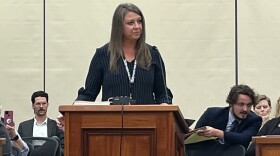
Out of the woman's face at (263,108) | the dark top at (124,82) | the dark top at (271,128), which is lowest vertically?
the dark top at (271,128)

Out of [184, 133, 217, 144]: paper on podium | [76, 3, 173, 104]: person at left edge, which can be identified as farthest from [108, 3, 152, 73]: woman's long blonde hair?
[184, 133, 217, 144]: paper on podium

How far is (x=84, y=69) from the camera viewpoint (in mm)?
11758

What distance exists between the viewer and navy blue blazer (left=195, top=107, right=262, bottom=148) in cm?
848

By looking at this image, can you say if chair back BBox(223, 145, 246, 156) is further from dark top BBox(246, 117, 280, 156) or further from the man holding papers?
dark top BBox(246, 117, 280, 156)

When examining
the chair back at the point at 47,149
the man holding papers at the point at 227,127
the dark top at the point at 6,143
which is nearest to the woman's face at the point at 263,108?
the man holding papers at the point at 227,127

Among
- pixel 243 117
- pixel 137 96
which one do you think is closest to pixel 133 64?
pixel 137 96

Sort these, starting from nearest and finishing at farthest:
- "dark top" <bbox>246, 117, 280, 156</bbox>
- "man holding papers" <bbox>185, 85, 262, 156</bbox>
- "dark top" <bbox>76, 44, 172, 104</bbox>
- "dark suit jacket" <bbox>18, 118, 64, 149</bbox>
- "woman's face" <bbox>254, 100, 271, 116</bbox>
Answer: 1. "dark top" <bbox>76, 44, 172, 104</bbox>
2. "man holding papers" <bbox>185, 85, 262, 156</bbox>
3. "dark top" <bbox>246, 117, 280, 156</bbox>
4. "woman's face" <bbox>254, 100, 271, 116</bbox>
5. "dark suit jacket" <bbox>18, 118, 64, 149</bbox>

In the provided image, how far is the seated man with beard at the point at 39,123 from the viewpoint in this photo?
11.0m

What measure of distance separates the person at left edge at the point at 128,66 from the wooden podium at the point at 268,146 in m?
0.73

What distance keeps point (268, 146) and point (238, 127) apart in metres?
1.43

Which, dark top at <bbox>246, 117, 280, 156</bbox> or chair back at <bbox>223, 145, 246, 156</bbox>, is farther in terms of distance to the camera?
dark top at <bbox>246, 117, 280, 156</bbox>

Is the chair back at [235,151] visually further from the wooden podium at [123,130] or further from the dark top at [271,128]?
the wooden podium at [123,130]

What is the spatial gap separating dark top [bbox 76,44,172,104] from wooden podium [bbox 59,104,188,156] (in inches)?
24.8

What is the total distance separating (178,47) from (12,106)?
1.95 meters
